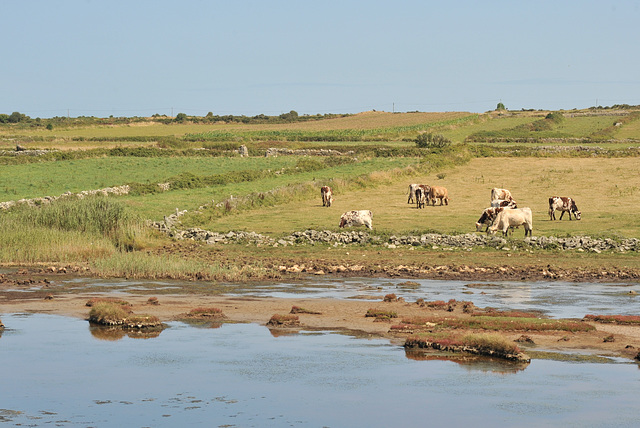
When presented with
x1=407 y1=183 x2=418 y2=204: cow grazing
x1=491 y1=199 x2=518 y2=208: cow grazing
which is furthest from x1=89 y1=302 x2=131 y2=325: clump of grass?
x1=407 y1=183 x2=418 y2=204: cow grazing

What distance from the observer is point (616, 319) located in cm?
2236

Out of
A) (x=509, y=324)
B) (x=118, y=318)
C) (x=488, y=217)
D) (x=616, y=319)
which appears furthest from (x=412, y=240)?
(x=118, y=318)

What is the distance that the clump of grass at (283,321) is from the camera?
22359mm

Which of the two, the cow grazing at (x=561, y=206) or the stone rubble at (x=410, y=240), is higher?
the cow grazing at (x=561, y=206)

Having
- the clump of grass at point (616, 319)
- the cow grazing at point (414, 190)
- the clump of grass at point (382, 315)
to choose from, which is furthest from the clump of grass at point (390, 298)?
the cow grazing at point (414, 190)

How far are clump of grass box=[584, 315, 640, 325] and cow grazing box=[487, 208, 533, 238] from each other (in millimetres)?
16053

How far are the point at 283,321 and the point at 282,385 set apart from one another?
5733 millimetres

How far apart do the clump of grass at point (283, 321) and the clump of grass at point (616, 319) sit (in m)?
7.83

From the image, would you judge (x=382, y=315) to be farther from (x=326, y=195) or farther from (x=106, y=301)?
(x=326, y=195)

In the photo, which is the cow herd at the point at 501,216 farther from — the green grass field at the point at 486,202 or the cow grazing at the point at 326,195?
the green grass field at the point at 486,202

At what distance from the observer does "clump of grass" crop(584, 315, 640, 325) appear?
72.9 feet

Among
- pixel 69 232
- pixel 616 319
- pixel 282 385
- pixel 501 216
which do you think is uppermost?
pixel 69 232

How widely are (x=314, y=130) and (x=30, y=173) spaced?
84.8 metres

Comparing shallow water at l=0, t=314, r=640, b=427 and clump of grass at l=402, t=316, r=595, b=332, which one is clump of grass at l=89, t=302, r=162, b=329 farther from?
clump of grass at l=402, t=316, r=595, b=332
